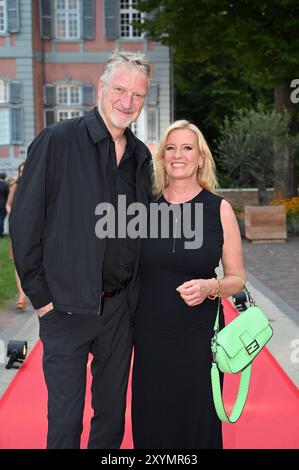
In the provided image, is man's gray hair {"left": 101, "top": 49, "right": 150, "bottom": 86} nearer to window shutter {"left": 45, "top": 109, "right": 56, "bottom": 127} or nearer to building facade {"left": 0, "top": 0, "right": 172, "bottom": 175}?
building facade {"left": 0, "top": 0, "right": 172, "bottom": 175}

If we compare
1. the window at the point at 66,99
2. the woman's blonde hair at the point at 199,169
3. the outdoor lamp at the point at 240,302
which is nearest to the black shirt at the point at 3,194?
the outdoor lamp at the point at 240,302

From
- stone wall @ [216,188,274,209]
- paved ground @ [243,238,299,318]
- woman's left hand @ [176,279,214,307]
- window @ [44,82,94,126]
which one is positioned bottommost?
paved ground @ [243,238,299,318]

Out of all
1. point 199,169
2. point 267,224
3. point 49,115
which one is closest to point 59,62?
point 49,115

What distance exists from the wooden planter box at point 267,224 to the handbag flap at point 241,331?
12.7 m

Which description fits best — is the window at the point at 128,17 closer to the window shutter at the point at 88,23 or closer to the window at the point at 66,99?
the window shutter at the point at 88,23

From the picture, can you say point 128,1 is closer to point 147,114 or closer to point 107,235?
point 147,114

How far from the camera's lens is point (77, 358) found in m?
3.03

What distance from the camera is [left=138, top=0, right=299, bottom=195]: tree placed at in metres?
17.9

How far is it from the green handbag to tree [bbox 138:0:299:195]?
48.6ft

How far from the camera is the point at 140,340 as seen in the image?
3.25m

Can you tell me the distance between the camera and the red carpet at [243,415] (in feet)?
13.1

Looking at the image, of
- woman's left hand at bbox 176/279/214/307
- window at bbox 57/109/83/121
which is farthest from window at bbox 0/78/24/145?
woman's left hand at bbox 176/279/214/307

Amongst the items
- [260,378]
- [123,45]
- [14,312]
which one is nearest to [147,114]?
[123,45]

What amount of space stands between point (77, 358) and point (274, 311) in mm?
5402
